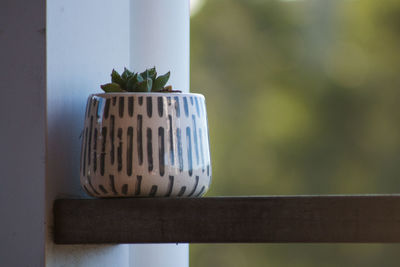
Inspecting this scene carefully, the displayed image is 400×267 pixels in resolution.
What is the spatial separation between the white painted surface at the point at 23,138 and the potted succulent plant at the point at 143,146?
0.05 meters

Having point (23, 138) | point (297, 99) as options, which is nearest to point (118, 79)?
point (23, 138)

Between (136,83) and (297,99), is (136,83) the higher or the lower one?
the lower one

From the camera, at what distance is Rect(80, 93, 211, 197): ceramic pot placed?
26.7 inches

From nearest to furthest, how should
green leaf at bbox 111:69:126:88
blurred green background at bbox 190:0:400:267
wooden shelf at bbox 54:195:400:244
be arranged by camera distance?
wooden shelf at bbox 54:195:400:244
green leaf at bbox 111:69:126:88
blurred green background at bbox 190:0:400:267

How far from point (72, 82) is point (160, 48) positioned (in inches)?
11.4

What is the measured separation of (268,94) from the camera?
508cm

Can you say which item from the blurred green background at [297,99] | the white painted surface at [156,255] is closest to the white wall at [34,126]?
the white painted surface at [156,255]

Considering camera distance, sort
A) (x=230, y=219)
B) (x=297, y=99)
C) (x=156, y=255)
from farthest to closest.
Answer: (x=297, y=99) → (x=156, y=255) → (x=230, y=219)

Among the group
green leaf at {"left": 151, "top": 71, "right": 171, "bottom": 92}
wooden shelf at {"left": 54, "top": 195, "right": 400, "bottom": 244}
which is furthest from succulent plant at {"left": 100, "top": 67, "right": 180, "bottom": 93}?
wooden shelf at {"left": 54, "top": 195, "right": 400, "bottom": 244}

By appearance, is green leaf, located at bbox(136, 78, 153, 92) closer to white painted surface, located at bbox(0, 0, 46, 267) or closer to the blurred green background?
white painted surface, located at bbox(0, 0, 46, 267)

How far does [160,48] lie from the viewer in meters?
1.02

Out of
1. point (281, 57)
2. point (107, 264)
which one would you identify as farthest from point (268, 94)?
point (107, 264)

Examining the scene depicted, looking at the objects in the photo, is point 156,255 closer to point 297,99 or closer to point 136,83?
point 136,83

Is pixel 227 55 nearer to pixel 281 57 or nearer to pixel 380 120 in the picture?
pixel 281 57
